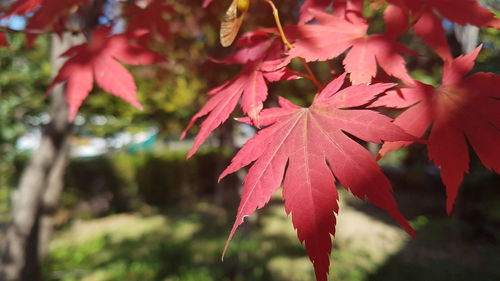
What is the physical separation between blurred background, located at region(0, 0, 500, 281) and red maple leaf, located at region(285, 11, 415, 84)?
463 millimetres

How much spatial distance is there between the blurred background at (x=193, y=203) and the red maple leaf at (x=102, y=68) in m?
0.12

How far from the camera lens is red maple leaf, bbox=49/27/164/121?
0.92 metres

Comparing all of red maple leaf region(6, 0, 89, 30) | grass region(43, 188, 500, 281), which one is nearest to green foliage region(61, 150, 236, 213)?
grass region(43, 188, 500, 281)

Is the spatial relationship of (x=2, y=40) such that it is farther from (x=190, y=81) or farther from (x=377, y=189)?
(x=190, y=81)

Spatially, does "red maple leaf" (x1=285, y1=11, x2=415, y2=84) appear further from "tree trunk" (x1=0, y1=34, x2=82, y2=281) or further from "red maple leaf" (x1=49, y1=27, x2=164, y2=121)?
"tree trunk" (x1=0, y1=34, x2=82, y2=281)

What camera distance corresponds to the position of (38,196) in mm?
2439

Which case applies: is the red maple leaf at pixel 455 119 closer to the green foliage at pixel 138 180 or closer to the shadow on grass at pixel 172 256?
the shadow on grass at pixel 172 256

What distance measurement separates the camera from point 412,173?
6.12 metres

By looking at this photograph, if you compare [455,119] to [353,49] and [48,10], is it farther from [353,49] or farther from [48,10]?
[48,10]

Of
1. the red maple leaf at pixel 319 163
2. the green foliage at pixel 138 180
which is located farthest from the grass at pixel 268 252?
the red maple leaf at pixel 319 163

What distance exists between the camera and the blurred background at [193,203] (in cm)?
271

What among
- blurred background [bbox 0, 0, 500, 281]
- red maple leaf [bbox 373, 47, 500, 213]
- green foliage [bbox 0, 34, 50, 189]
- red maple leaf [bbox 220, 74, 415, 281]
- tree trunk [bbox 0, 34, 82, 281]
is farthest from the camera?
green foliage [bbox 0, 34, 50, 189]

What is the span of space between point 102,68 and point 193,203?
6.84 m

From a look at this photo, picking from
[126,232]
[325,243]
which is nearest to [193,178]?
[126,232]
